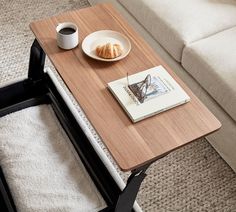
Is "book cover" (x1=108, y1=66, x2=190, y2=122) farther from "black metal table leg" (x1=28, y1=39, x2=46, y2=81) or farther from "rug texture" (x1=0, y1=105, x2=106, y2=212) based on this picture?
"black metal table leg" (x1=28, y1=39, x2=46, y2=81)

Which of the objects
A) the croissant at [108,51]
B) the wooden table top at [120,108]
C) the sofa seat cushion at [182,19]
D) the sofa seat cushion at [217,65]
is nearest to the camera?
the wooden table top at [120,108]

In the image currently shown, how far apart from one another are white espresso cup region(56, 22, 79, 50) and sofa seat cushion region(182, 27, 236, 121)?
0.52m

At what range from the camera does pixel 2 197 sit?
123cm

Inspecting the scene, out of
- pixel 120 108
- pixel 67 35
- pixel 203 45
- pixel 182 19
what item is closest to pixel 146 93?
pixel 120 108

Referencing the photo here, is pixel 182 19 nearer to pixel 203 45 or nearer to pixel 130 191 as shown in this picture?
pixel 203 45

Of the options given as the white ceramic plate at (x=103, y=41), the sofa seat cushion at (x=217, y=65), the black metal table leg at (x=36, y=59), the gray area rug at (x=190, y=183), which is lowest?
the gray area rug at (x=190, y=183)

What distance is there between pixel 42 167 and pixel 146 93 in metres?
0.43

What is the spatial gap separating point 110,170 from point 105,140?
237 mm

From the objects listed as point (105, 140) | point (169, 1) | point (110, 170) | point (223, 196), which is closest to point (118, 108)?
point (105, 140)

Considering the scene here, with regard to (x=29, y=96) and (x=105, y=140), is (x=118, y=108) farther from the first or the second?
(x=29, y=96)

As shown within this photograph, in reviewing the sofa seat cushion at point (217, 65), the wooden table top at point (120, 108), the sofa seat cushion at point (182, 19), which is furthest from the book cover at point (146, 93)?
the sofa seat cushion at point (182, 19)

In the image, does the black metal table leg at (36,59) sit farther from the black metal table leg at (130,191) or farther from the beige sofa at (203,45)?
the black metal table leg at (130,191)

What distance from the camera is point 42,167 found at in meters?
1.24

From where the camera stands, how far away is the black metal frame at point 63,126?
116 centimetres
